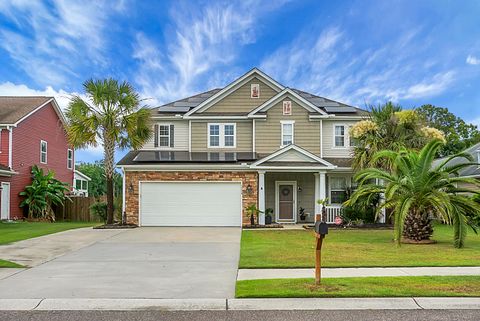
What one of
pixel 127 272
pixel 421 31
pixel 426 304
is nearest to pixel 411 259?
pixel 426 304

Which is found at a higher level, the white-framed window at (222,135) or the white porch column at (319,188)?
the white-framed window at (222,135)

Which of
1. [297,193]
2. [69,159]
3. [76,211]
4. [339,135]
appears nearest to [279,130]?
[339,135]

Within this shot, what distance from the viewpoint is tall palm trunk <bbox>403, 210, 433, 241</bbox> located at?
46.7ft

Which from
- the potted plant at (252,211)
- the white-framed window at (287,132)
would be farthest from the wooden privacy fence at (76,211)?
the white-framed window at (287,132)

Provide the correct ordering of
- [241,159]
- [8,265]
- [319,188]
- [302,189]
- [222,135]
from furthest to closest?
[222,135] → [302,189] → [241,159] → [319,188] → [8,265]

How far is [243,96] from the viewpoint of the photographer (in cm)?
2438

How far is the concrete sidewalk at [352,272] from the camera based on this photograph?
860 centimetres

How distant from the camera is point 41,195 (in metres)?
26.4

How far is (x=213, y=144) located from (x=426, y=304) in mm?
18272

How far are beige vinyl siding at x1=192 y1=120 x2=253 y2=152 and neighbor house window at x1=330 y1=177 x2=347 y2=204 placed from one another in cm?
477

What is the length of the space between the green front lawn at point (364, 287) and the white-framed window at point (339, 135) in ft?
52.8

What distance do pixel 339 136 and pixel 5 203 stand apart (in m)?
18.5

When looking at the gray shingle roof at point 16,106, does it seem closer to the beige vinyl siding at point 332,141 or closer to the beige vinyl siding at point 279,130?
the beige vinyl siding at point 279,130

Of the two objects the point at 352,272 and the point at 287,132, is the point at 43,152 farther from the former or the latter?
the point at 352,272
